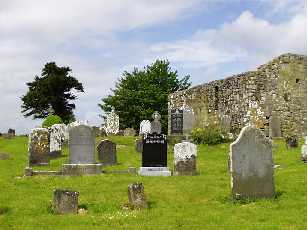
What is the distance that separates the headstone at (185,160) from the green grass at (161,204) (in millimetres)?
427

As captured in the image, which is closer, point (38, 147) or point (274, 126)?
point (38, 147)

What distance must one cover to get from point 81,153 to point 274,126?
16.1m

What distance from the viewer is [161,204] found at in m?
12.6

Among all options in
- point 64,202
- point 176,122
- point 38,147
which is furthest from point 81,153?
point 176,122

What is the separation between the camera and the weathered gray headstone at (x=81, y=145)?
18609 millimetres

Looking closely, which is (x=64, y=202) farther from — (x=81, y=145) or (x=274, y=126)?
(x=274, y=126)

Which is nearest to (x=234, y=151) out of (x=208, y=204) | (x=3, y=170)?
(x=208, y=204)

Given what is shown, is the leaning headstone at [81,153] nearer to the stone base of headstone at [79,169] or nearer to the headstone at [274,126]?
the stone base of headstone at [79,169]

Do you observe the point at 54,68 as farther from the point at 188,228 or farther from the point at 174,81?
the point at 188,228

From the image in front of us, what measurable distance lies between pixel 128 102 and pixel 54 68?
34.0ft

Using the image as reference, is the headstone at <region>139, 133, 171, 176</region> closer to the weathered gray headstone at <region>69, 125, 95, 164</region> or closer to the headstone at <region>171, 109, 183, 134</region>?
the weathered gray headstone at <region>69, 125, 95, 164</region>

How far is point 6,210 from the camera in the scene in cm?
1192

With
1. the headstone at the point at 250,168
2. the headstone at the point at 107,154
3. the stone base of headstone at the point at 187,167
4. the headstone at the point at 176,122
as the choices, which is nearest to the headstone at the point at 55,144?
the headstone at the point at 107,154

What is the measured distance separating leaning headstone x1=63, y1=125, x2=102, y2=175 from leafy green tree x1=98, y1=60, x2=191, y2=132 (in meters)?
38.5
